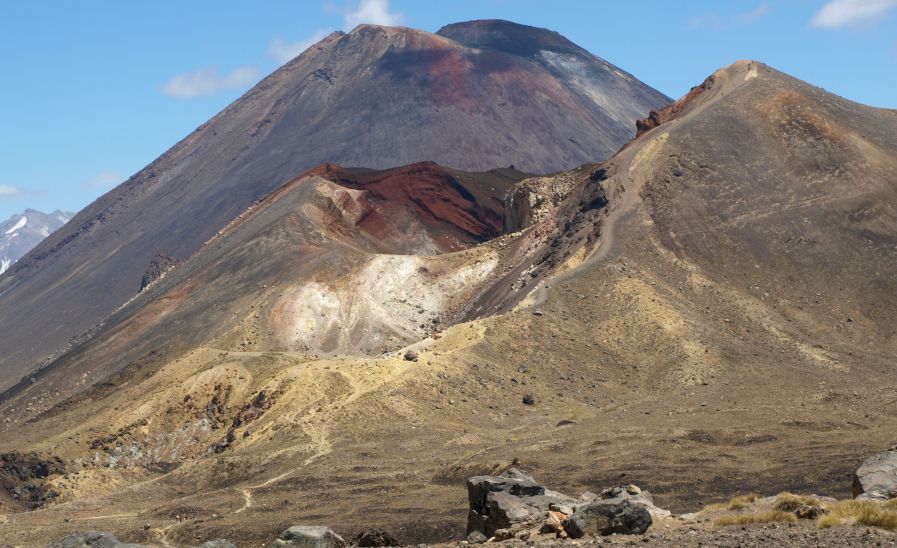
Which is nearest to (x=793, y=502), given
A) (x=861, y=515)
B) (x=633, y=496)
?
(x=861, y=515)

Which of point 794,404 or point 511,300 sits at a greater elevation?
point 511,300

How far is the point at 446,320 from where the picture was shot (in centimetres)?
9281

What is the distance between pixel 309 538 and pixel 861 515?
39.2 ft

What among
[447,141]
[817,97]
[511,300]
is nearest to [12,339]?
[447,141]

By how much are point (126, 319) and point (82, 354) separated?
22.4 feet

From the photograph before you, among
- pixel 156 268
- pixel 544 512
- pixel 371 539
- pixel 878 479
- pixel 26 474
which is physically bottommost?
pixel 878 479

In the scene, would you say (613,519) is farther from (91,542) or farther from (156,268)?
(156,268)

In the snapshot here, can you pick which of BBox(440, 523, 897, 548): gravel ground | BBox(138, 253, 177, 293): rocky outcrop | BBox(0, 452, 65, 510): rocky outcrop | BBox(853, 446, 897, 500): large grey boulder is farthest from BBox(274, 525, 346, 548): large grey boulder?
BBox(138, 253, 177, 293): rocky outcrop

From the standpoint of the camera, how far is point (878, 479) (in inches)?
1214

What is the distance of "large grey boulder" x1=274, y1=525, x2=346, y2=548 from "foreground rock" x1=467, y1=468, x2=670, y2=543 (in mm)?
3596

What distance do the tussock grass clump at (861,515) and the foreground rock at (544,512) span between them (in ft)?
12.9

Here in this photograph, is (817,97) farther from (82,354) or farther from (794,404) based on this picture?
(82,354)

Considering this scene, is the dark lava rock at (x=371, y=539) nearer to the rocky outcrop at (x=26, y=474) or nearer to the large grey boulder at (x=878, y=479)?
the large grey boulder at (x=878, y=479)

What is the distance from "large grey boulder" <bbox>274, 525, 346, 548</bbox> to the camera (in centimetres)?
2812
